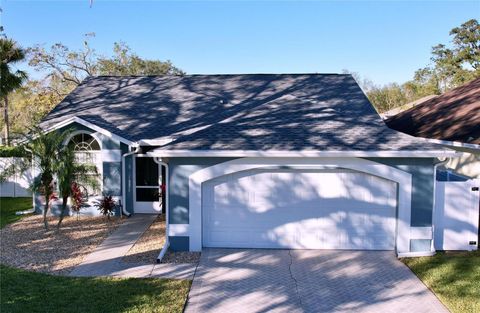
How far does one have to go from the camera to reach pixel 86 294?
23.8 ft

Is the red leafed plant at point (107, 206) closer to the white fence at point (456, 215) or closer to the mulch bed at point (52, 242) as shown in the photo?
the mulch bed at point (52, 242)

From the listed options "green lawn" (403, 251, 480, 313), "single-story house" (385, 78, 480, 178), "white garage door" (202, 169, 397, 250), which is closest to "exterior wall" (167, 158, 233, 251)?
"white garage door" (202, 169, 397, 250)

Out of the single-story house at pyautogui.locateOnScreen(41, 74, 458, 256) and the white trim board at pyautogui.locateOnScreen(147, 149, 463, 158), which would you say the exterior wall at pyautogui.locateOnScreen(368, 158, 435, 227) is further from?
the white trim board at pyautogui.locateOnScreen(147, 149, 463, 158)

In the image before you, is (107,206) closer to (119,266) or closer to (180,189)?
(180,189)

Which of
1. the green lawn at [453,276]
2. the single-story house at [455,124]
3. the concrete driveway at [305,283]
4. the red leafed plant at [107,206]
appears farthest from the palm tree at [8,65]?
the single-story house at [455,124]

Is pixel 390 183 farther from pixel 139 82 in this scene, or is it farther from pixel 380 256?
pixel 139 82

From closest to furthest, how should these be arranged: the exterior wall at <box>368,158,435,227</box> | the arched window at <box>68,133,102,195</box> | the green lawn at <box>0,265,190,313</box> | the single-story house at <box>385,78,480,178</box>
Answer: the green lawn at <box>0,265,190,313</box> → the exterior wall at <box>368,158,435,227</box> → the single-story house at <box>385,78,480,178</box> → the arched window at <box>68,133,102,195</box>

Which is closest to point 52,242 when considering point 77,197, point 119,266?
point 77,197

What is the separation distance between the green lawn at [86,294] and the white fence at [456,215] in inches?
264

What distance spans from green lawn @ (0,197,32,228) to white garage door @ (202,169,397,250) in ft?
25.3

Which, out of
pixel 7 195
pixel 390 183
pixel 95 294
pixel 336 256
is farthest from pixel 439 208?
pixel 7 195

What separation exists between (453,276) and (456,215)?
237cm

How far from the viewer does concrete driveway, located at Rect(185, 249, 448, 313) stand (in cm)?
702

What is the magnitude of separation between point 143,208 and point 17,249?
15.7 ft
